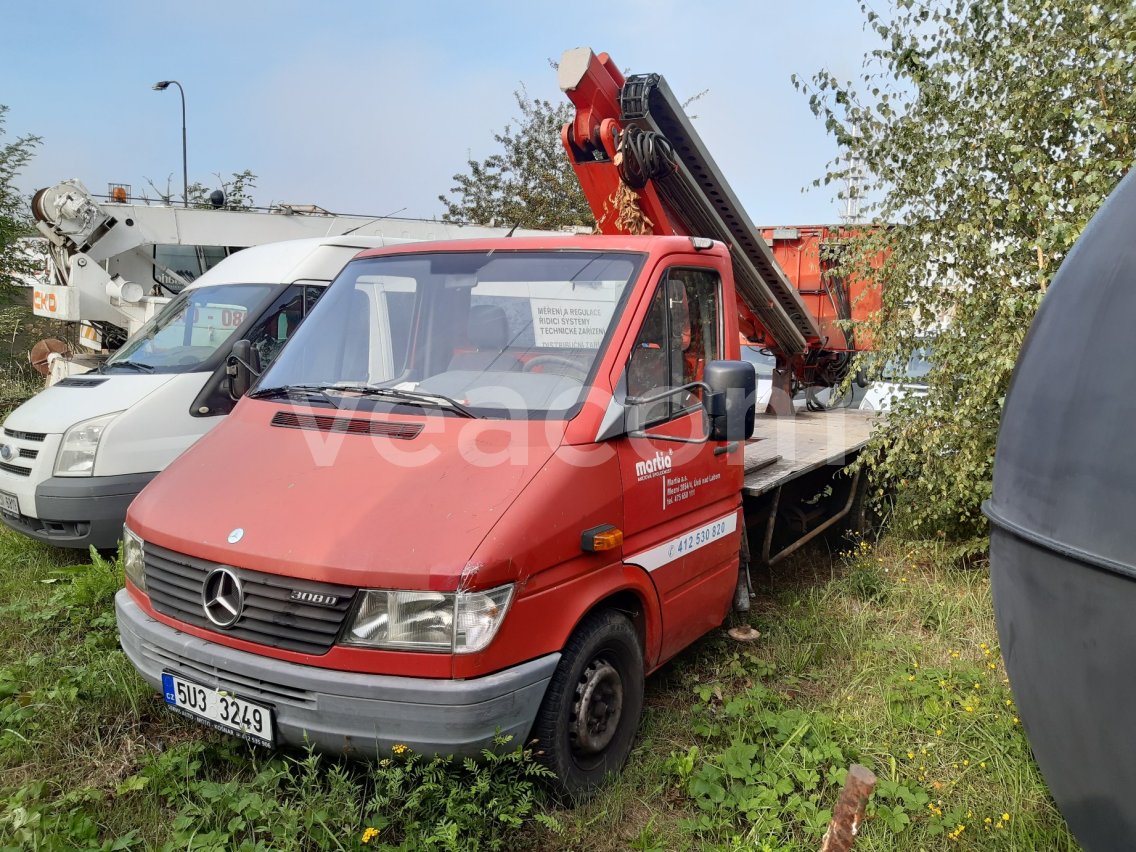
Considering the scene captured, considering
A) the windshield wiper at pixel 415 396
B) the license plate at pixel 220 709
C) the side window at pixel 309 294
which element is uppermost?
the side window at pixel 309 294

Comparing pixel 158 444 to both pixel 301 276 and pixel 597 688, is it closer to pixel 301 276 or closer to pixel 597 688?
pixel 301 276

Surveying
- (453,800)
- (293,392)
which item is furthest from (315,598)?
(293,392)

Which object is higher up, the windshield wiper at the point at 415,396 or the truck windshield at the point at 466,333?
the truck windshield at the point at 466,333

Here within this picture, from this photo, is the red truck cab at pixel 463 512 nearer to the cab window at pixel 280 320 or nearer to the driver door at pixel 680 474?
the driver door at pixel 680 474

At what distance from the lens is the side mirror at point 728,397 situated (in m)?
3.31

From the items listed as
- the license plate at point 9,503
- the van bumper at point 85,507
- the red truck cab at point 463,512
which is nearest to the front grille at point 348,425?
the red truck cab at point 463,512

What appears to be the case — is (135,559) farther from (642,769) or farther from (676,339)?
(676,339)

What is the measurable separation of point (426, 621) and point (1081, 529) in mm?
1842

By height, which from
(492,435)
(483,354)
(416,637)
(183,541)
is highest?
(483,354)

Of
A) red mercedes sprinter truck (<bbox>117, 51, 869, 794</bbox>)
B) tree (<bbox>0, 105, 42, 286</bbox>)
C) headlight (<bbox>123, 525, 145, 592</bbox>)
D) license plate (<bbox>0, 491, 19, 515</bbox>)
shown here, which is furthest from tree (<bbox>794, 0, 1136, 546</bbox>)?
tree (<bbox>0, 105, 42, 286</bbox>)

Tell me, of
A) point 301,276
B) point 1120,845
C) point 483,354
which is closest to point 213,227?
point 301,276

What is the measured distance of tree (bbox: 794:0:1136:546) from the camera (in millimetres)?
4340

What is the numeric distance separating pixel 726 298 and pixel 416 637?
2436 millimetres

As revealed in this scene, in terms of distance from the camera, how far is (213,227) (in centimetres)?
1190
